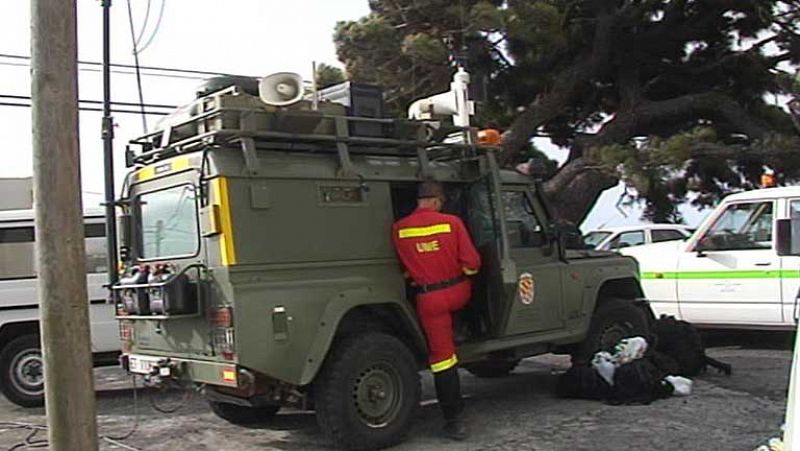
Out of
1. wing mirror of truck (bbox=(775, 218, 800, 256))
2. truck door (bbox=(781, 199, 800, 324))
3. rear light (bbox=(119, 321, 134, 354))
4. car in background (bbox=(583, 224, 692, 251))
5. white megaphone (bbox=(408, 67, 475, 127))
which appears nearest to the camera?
wing mirror of truck (bbox=(775, 218, 800, 256))

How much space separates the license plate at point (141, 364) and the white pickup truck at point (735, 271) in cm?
655

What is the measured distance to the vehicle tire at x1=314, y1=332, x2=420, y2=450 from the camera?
6.27 m

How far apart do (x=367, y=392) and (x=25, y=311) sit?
4547mm

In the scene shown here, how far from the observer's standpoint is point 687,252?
10.7m

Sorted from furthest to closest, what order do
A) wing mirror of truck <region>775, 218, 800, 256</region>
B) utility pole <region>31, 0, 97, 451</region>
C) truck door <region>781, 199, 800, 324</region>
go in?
truck door <region>781, 199, 800, 324</region>, wing mirror of truck <region>775, 218, 800, 256</region>, utility pole <region>31, 0, 97, 451</region>

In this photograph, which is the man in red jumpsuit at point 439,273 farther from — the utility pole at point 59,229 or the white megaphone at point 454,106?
the utility pole at point 59,229

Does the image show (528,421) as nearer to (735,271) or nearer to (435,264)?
(435,264)

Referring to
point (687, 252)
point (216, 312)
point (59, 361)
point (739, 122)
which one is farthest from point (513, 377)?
point (739, 122)

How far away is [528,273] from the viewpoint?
7.75 metres

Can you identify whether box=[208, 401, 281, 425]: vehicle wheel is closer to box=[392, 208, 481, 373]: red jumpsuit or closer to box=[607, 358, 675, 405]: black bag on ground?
box=[392, 208, 481, 373]: red jumpsuit

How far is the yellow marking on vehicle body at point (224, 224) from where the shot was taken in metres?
5.99

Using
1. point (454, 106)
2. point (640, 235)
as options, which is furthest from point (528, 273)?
point (640, 235)

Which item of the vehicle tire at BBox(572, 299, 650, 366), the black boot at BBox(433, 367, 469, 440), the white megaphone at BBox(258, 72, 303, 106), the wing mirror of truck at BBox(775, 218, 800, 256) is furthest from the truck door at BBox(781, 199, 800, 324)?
the white megaphone at BBox(258, 72, 303, 106)

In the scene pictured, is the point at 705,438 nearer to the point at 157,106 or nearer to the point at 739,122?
the point at 739,122
